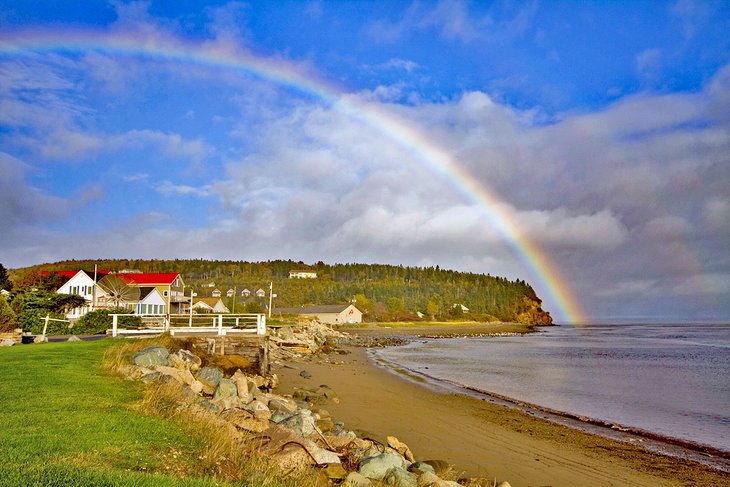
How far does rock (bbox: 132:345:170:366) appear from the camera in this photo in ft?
55.1

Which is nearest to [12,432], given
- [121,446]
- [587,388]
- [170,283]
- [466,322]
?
[121,446]

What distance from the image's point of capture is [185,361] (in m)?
20.1

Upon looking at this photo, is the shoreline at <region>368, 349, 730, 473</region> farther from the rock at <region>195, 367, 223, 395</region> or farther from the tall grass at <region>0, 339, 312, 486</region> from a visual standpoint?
the tall grass at <region>0, 339, 312, 486</region>

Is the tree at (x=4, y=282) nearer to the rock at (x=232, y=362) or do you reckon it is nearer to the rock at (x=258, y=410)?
the rock at (x=232, y=362)

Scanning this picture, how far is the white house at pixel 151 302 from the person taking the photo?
226 ft

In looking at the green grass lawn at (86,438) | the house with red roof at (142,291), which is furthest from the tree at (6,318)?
the green grass lawn at (86,438)

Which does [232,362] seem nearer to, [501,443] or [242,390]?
[242,390]

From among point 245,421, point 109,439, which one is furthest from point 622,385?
point 109,439

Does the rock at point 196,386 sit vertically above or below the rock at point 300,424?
above

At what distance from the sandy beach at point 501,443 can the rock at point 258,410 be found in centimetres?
334

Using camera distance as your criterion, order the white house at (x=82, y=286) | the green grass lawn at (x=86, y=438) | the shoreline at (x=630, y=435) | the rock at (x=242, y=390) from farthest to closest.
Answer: the white house at (x=82, y=286), the rock at (x=242, y=390), the shoreline at (x=630, y=435), the green grass lawn at (x=86, y=438)

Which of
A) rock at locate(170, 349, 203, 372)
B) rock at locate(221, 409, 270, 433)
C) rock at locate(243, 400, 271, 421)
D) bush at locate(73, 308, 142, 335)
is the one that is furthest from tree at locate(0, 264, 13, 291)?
rock at locate(221, 409, 270, 433)

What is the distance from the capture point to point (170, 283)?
253 ft

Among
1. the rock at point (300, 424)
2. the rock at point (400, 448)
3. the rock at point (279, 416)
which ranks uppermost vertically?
the rock at point (300, 424)
